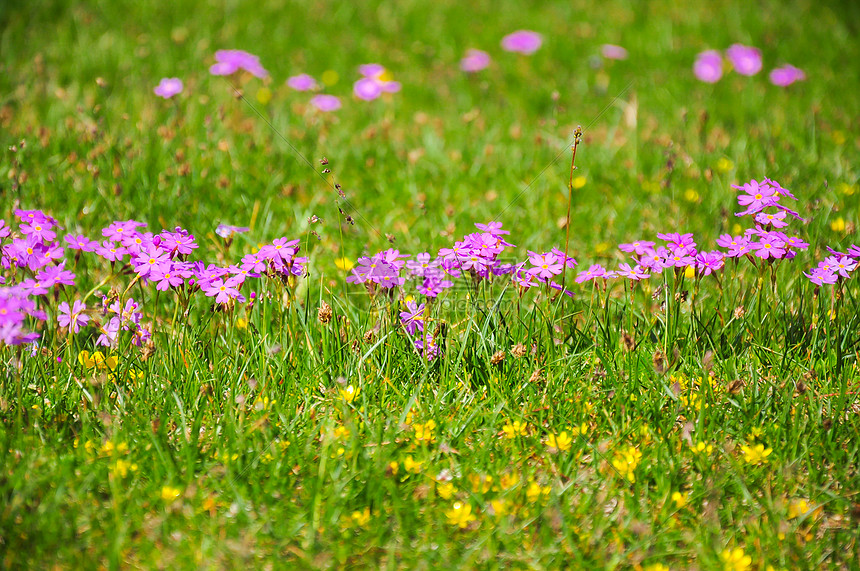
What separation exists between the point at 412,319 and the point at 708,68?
4.11 metres

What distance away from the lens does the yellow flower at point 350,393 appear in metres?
2.27

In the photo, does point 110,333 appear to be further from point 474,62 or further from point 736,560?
point 474,62

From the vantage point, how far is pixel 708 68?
18.3 ft

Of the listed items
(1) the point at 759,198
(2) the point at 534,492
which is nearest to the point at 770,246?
(1) the point at 759,198

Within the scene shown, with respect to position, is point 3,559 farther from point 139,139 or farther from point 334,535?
point 139,139

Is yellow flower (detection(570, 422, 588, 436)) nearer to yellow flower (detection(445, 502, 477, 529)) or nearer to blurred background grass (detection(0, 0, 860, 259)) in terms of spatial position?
yellow flower (detection(445, 502, 477, 529))

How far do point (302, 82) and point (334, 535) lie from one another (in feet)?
11.8

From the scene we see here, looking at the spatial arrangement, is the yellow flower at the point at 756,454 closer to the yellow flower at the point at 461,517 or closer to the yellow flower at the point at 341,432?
the yellow flower at the point at 461,517

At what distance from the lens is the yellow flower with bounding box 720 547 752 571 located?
5.91 feet

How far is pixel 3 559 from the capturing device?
5.74 feet

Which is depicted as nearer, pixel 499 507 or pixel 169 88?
pixel 499 507

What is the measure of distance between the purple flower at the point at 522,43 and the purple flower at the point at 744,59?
1497mm

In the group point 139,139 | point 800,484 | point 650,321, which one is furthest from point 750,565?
point 139,139

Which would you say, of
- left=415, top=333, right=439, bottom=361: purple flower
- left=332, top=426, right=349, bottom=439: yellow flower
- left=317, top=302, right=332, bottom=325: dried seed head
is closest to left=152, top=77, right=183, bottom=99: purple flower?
left=317, top=302, right=332, bottom=325: dried seed head
